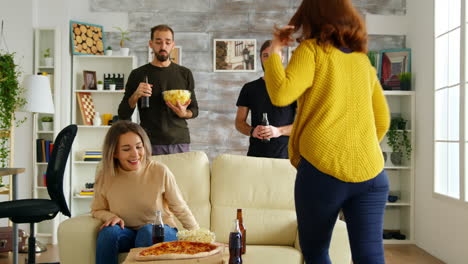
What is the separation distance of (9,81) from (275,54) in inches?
165

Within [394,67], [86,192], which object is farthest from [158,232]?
[394,67]

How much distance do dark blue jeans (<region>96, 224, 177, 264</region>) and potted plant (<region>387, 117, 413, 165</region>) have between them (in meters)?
3.52

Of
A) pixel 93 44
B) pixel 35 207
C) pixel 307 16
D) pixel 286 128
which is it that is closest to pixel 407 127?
pixel 286 128

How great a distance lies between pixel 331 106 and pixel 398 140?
14.1 ft

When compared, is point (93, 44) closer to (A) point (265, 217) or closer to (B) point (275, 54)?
(A) point (265, 217)

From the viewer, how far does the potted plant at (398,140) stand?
5.65m

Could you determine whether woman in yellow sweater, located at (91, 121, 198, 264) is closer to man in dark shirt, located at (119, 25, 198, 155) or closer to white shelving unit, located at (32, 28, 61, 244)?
man in dark shirt, located at (119, 25, 198, 155)

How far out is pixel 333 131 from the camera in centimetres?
172

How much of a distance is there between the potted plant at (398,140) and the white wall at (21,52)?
3.78 meters

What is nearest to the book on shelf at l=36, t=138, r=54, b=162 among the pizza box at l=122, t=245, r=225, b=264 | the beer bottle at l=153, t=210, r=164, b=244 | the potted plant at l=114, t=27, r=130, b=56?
the potted plant at l=114, t=27, r=130, b=56

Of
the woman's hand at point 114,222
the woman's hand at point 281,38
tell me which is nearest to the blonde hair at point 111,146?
the woman's hand at point 114,222

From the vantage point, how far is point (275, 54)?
5.97 feet

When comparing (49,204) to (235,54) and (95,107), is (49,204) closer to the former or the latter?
(95,107)

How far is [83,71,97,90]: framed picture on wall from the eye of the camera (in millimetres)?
5793
